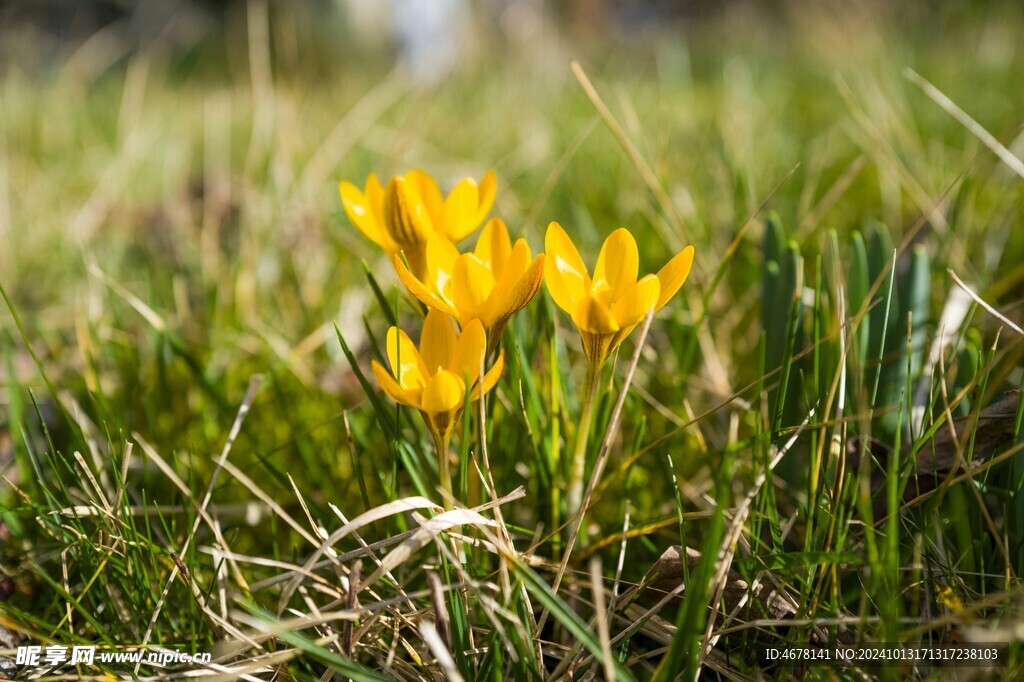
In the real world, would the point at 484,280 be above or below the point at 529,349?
above

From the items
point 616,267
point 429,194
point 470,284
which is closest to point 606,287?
point 616,267

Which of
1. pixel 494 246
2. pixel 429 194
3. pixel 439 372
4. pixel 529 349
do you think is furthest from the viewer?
pixel 529 349

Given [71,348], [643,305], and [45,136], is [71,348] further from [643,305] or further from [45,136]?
[45,136]

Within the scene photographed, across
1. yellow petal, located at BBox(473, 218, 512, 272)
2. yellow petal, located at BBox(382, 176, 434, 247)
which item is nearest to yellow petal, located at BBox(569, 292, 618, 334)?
yellow petal, located at BBox(473, 218, 512, 272)

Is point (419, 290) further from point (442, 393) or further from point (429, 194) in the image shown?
point (429, 194)

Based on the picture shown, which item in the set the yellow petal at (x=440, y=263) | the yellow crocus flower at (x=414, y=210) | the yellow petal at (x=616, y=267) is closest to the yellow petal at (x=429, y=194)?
the yellow crocus flower at (x=414, y=210)

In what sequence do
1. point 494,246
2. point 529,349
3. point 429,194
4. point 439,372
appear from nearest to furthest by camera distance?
point 439,372
point 494,246
point 429,194
point 529,349

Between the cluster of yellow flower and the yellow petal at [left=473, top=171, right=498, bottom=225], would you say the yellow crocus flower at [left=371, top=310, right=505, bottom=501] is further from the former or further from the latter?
the yellow petal at [left=473, top=171, right=498, bottom=225]
